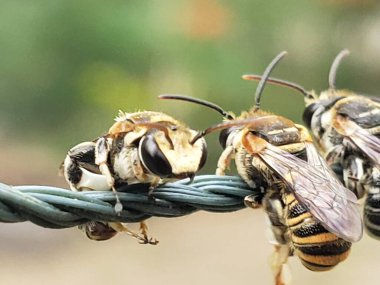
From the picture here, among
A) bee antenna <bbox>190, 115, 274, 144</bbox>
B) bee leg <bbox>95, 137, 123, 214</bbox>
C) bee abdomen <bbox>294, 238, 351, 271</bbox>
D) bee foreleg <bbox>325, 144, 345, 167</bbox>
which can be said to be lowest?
bee abdomen <bbox>294, 238, 351, 271</bbox>

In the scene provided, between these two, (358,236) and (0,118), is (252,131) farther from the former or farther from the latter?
(0,118)

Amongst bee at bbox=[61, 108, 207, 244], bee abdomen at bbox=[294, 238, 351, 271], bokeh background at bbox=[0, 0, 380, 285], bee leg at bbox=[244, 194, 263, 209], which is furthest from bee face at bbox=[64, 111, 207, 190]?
bokeh background at bbox=[0, 0, 380, 285]

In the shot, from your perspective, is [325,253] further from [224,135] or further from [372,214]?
[224,135]

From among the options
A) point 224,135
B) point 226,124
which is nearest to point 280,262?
point 224,135

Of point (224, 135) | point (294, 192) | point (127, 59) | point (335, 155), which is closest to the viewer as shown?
point (294, 192)

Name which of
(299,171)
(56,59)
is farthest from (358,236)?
(56,59)

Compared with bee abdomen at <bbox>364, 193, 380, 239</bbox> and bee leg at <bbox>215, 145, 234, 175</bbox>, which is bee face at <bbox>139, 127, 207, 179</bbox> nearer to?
bee leg at <bbox>215, 145, 234, 175</bbox>

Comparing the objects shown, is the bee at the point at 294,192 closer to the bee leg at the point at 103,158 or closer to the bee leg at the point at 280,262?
the bee leg at the point at 280,262
